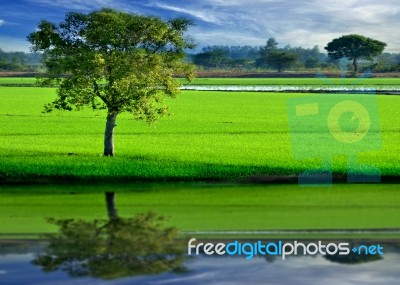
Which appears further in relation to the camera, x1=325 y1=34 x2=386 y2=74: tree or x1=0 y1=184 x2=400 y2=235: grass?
x1=325 y1=34 x2=386 y2=74: tree

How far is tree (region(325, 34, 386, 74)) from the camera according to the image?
11881 centimetres

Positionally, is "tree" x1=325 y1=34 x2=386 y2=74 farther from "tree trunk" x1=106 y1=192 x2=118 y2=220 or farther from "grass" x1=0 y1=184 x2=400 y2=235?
"tree trunk" x1=106 y1=192 x2=118 y2=220

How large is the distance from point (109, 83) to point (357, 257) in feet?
34.5

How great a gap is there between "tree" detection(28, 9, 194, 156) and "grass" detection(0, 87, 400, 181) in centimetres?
153

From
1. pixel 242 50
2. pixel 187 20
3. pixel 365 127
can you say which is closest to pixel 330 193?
pixel 187 20

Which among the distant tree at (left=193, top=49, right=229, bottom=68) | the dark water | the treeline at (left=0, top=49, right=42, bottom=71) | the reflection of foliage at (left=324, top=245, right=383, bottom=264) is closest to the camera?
the dark water

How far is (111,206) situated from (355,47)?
112 metres

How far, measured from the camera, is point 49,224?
10281 millimetres

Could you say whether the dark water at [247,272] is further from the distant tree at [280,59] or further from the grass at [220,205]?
the distant tree at [280,59]

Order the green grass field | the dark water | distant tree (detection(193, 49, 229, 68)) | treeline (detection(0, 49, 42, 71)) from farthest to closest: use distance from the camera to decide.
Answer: distant tree (detection(193, 49, 229, 68)) < treeline (detection(0, 49, 42, 71)) < the green grass field < the dark water

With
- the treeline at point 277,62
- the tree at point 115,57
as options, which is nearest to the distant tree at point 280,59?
the treeline at point 277,62

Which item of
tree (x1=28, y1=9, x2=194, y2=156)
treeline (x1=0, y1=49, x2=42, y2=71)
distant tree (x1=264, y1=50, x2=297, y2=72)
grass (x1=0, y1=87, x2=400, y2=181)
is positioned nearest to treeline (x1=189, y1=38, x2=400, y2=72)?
distant tree (x1=264, y1=50, x2=297, y2=72)

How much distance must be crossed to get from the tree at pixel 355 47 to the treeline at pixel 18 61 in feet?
181

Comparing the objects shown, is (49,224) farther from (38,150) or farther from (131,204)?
(38,150)
